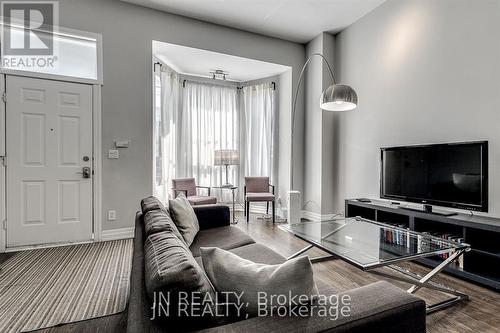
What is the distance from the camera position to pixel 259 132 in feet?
18.2

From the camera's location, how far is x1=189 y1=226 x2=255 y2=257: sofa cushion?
209cm

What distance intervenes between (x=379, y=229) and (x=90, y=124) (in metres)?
3.68

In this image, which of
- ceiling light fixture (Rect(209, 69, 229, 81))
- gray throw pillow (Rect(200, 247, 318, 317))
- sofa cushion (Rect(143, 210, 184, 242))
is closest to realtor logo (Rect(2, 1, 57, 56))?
ceiling light fixture (Rect(209, 69, 229, 81))

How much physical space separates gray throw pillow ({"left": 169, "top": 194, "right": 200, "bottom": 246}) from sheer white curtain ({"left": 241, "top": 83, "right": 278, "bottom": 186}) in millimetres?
3159

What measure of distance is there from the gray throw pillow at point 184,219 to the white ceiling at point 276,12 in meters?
2.93

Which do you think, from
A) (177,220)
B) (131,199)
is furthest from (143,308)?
(131,199)

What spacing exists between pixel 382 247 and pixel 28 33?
15.1 feet

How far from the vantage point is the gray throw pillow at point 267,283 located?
0.88 meters

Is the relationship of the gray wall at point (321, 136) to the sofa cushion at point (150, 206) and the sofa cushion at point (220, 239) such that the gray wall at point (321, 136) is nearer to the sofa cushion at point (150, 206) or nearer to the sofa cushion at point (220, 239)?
the sofa cushion at point (220, 239)

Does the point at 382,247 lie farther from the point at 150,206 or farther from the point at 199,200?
the point at 199,200

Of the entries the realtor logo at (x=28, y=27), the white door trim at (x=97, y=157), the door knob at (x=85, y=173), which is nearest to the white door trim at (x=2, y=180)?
the realtor logo at (x=28, y=27)

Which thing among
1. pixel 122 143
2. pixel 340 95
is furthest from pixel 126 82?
pixel 340 95

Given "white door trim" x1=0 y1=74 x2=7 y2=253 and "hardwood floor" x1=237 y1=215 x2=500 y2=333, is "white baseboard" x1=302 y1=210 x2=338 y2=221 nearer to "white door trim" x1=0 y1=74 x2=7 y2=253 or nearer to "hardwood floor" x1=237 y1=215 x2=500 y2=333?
"hardwood floor" x1=237 y1=215 x2=500 y2=333

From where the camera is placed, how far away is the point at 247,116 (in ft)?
18.5
